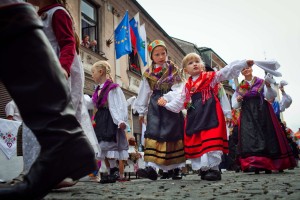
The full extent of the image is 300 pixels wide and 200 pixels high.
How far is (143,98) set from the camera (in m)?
4.82

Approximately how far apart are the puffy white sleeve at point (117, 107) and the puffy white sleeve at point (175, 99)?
30.2 inches

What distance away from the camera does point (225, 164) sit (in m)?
10.5

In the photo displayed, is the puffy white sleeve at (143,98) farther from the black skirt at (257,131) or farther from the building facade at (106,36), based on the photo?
the building facade at (106,36)

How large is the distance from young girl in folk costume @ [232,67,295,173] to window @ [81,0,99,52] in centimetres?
765

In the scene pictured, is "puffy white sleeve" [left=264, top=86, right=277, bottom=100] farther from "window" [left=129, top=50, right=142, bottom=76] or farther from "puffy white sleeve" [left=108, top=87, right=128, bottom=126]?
"window" [left=129, top=50, right=142, bottom=76]

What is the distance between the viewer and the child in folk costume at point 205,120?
3660 millimetres

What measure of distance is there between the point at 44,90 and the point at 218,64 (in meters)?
32.2

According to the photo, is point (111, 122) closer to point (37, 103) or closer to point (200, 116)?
point (200, 116)

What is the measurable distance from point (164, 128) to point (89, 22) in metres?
8.87

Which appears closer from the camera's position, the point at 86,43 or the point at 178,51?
the point at 86,43

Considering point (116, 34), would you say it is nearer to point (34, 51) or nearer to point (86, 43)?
point (86, 43)

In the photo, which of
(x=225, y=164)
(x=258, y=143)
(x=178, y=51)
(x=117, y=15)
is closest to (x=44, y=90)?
(x=258, y=143)

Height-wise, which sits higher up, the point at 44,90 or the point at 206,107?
the point at 206,107

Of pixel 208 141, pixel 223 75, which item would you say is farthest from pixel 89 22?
pixel 208 141
